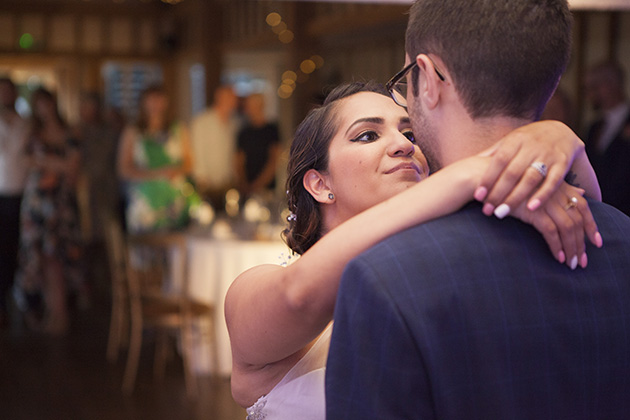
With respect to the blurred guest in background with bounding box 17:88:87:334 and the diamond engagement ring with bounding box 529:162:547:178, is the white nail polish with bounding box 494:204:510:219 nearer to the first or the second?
the diamond engagement ring with bounding box 529:162:547:178

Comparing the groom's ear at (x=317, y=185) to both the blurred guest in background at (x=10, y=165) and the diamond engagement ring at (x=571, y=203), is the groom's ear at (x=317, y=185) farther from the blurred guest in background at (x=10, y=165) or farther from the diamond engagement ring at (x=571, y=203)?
the blurred guest in background at (x=10, y=165)

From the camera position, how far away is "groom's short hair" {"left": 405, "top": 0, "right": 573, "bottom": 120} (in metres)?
1.03

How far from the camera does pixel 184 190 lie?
5.68 m

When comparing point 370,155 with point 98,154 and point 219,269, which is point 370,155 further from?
point 98,154

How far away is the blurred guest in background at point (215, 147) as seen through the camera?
22.9 feet

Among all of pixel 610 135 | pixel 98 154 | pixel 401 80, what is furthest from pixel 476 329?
pixel 98 154

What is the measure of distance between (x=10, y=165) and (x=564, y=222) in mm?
5406

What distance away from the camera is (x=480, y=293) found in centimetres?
99

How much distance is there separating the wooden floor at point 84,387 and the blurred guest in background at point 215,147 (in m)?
1.88

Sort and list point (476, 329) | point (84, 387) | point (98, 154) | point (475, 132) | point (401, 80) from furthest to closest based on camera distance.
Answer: point (98, 154) → point (84, 387) → point (401, 80) → point (475, 132) → point (476, 329)

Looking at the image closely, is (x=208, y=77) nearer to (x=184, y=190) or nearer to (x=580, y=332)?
(x=184, y=190)

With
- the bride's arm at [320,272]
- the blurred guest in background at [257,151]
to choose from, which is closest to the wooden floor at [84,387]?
the blurred guest in background at [257,151]

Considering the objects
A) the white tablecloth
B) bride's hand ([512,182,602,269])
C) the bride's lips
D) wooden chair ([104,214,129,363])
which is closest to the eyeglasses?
the bride's lips

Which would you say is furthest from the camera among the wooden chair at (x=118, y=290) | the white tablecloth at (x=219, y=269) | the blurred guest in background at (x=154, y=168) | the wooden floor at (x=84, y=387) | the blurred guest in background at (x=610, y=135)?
the blurred guest in background at (x=154, y=168)
